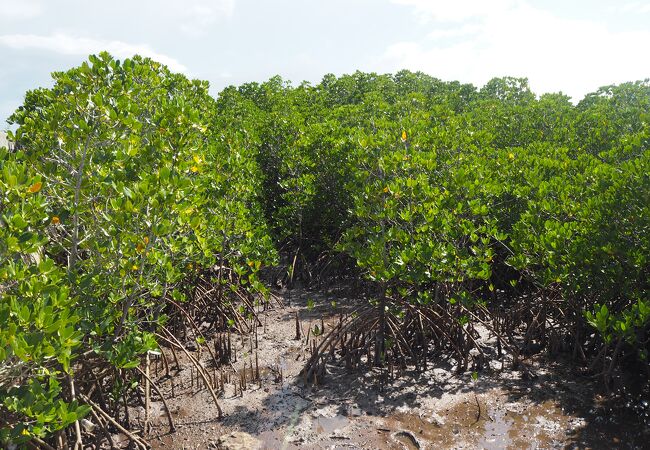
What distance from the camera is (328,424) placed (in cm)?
462

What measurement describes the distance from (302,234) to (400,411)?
490 cm

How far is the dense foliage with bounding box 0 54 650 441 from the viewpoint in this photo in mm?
3189

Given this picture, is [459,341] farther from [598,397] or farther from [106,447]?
[106,447]

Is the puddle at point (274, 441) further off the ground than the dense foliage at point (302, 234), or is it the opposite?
the dense foliage at point (302, 234)

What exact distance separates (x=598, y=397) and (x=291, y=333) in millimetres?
3568

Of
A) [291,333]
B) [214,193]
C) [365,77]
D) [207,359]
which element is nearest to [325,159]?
[214,193]

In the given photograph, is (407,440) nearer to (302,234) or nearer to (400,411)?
(400,411)

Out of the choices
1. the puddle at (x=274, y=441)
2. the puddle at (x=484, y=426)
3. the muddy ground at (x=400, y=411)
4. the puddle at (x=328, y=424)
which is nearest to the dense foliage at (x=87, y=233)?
the muddy ground at (x=400, y=411)

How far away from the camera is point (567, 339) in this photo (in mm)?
5902

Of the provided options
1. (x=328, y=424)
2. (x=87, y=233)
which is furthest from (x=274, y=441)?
(x=87, y=233)

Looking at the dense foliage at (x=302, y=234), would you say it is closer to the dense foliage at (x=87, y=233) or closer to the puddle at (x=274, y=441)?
the dense foliage at (x=87, y=233)

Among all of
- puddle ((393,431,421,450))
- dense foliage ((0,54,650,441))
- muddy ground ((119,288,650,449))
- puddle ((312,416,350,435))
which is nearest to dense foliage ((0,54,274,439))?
dense foliage ((0,54,650,441))

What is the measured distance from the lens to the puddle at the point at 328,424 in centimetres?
454

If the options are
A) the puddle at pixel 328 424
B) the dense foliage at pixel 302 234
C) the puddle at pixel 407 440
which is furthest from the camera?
the puddle at pixel 328 424
